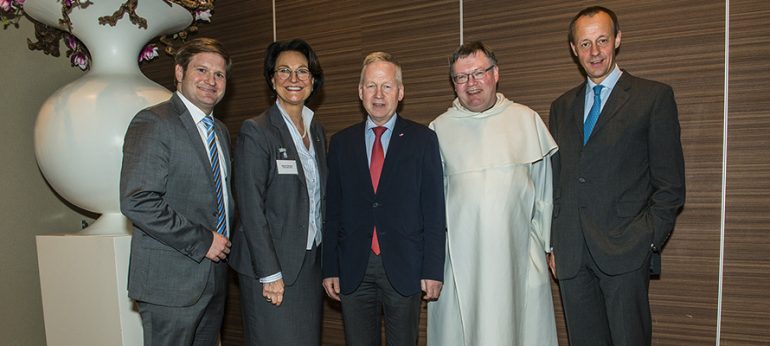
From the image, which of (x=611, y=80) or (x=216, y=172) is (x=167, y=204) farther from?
(x=611, y=80)

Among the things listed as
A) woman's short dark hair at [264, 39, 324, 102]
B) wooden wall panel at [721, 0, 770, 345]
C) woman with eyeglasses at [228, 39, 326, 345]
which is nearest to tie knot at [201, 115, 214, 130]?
woman with eyeglasses at [228, 39, 326, 345]

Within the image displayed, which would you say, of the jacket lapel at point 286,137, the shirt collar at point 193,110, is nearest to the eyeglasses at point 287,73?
the jacket lapel at point 286,137

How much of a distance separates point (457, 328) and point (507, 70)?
156cm

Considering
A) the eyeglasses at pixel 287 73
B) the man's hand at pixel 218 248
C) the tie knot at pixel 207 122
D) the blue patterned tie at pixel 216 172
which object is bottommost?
the man's hand at pixel 218 248

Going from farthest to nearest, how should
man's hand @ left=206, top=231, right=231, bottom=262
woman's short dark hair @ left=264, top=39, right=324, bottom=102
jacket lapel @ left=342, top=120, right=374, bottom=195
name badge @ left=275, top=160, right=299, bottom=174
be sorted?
woman's short dark hair @ left=264, top=39, right=324, bottom=102, jacket lapel @ left=342, top=120, right=374, bottom=195, name badge @ left=275, top=160, right=299, bottom=174, man's hand @ left=206, top=231, right=231, bottom=262

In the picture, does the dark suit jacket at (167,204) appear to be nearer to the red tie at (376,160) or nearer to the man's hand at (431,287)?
the red tie at (376,160)

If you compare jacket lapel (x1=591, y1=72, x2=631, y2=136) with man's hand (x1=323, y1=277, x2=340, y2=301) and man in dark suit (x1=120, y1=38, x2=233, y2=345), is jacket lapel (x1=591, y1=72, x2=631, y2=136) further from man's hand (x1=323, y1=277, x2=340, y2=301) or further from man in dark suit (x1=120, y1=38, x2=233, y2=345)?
man in dark suit (x1=120, y1=38, x2=233, y2=345)

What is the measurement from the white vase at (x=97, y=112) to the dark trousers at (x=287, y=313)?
1072mm

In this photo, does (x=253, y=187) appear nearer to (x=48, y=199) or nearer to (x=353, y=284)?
(x=353, y=284)

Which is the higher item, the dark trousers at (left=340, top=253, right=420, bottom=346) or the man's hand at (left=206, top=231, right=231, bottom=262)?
the man's hand at (left=206, top=231, right=231, bottom=262)

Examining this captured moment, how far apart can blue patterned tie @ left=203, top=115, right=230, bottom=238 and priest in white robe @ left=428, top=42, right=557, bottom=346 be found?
3.54 ft

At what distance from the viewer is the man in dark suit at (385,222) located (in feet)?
7.67

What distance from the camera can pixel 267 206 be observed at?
2293 millimetres

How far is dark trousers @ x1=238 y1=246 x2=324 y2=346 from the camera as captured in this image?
229cm
